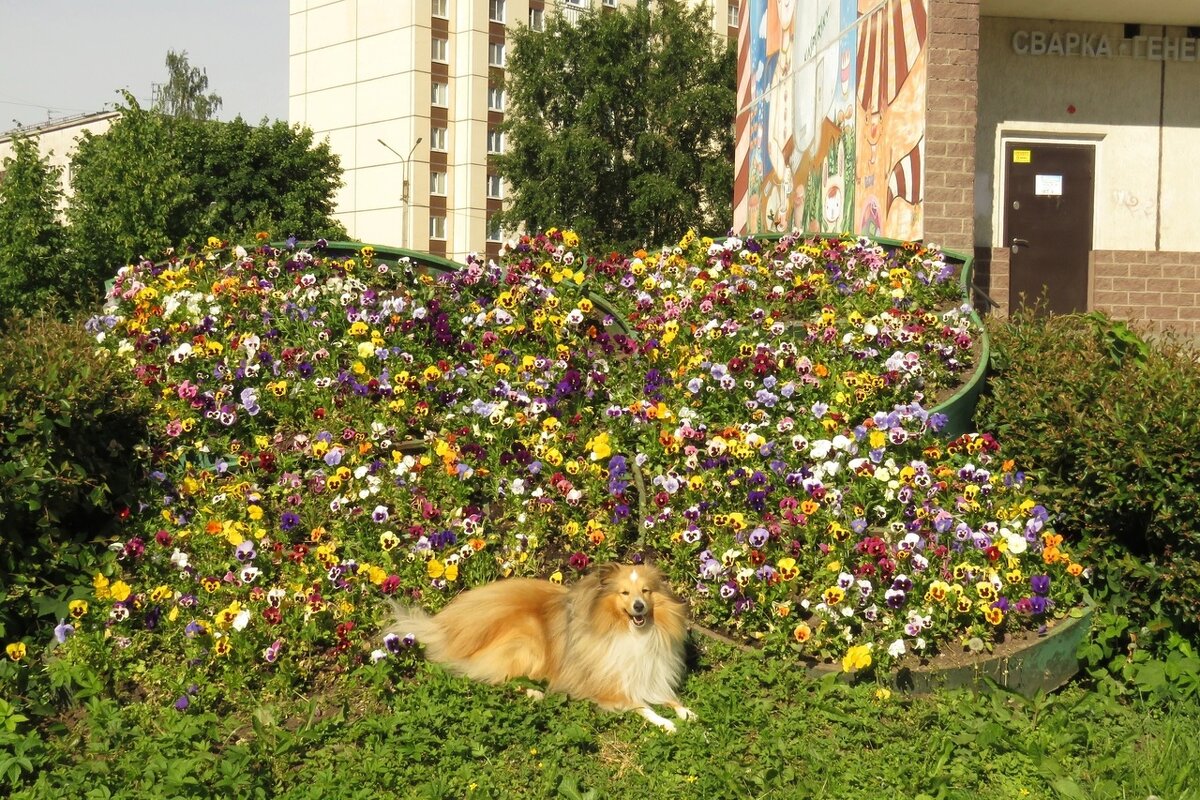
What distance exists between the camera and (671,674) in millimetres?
5965

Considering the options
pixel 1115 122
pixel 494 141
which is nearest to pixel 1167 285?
pixel 1115 122

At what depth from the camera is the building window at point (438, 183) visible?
68.3 metres

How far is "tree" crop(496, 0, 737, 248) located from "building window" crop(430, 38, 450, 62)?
20308 millimetres

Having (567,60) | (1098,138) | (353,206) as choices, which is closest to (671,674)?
(1098,138)

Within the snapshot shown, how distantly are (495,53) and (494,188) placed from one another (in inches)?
286

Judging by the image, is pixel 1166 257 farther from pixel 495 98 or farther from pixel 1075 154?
pixel 495 98

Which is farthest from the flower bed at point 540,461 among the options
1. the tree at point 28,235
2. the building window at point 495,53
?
the building window at point 495,53

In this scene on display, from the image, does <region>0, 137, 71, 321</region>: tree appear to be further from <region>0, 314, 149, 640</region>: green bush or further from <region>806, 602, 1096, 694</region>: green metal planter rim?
<region>806, 602, 1096, 694</region>: green metal planter rim

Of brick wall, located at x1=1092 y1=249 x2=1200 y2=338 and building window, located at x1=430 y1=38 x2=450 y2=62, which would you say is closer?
brick wall, located at x1=1092 y1=249 x2=1200 y2=338

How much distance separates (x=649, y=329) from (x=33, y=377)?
4.37 meters

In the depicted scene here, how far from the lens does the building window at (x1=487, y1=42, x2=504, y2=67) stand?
224ft

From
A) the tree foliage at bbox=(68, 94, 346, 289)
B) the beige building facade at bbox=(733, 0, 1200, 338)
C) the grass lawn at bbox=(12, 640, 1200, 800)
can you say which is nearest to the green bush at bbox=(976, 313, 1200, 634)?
the grass lawn at bbox=(12, 640, 1200, 800)

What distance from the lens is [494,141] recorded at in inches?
2744

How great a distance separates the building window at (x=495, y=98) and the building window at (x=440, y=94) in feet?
7.29
